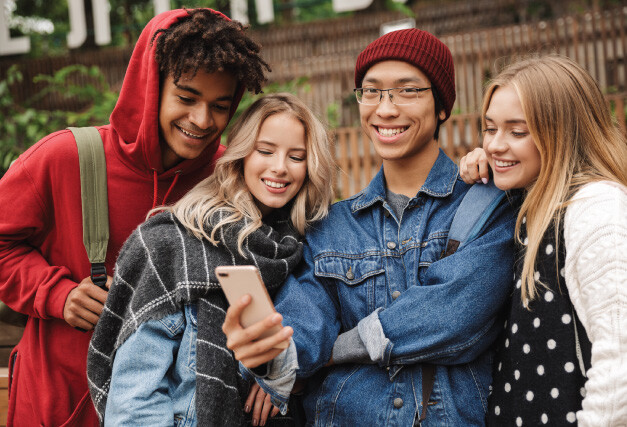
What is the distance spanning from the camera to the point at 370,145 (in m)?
8.65

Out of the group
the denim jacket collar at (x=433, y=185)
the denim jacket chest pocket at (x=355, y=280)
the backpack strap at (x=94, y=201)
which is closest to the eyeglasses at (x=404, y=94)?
the denim jacket collar at (x=433, y=185)

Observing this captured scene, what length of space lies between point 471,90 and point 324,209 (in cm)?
923

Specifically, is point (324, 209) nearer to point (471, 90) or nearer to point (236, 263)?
point (236, 263)

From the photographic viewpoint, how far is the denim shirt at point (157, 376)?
2.01 metres

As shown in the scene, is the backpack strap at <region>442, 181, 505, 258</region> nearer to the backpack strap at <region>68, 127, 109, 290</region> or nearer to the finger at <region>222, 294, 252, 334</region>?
the finger at <region>222, 294, 252, 334</region>

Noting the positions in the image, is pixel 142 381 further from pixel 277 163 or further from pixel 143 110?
pixel 143 110

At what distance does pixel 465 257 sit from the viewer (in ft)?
6.60

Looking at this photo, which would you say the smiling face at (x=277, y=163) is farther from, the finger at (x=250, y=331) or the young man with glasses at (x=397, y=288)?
the finger at (x=250, y=331)

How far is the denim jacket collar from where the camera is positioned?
2.38 meters

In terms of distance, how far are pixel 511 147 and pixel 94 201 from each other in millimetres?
1629

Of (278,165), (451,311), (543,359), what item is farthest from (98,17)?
(543,359)

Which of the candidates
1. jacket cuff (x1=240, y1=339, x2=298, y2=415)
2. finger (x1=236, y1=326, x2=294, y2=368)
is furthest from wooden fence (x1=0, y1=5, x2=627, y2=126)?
finger (x1=236, y1=326, x2=294, y2=368)

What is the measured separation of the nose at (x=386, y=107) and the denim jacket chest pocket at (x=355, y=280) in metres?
0.56

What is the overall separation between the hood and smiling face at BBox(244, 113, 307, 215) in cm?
32
